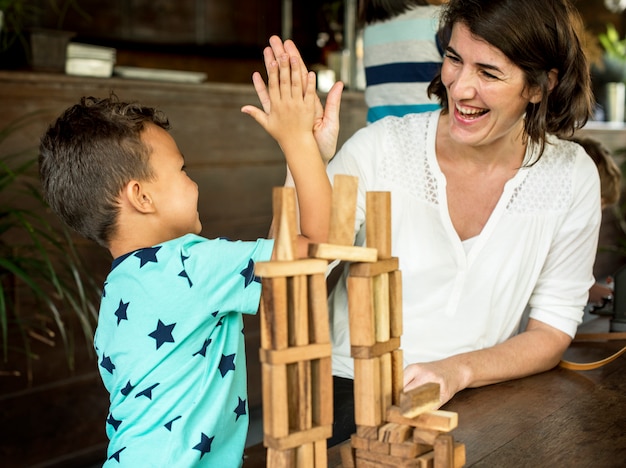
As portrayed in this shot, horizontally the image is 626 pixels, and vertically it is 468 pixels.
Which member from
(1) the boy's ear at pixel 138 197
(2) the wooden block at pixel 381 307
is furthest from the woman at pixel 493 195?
(2) the wooden block at pixel 381 307

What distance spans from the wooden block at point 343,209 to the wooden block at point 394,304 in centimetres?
8

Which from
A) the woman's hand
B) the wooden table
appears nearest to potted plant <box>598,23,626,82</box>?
the wooden table

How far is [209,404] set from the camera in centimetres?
116

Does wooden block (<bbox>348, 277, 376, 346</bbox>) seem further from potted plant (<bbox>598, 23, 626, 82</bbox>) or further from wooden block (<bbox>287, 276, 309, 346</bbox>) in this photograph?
potted plant (<bbox>598, 23, 626, 82</bbox>)

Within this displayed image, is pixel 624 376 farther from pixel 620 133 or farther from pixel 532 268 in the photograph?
pixel 620 133

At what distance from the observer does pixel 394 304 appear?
34.4 inches

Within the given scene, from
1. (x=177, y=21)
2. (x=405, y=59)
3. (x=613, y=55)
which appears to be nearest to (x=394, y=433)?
(x=405, y=59)

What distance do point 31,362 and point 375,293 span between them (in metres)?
2.03

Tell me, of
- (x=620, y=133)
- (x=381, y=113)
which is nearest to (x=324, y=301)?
(x=381, y=113)

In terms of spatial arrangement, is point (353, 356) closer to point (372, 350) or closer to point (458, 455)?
point (372, 350)

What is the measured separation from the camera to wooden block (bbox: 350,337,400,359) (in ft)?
2.73

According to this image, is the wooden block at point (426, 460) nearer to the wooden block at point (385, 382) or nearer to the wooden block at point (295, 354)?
the wooden block at point (385, 382)

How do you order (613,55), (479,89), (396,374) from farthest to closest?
(613,55)
(479,89)
(396,374)

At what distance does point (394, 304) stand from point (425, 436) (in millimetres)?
144
